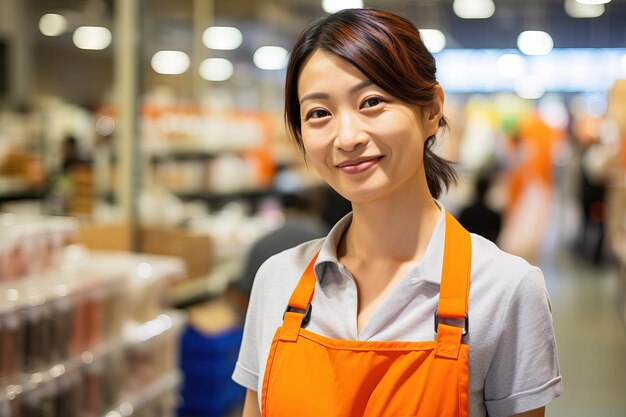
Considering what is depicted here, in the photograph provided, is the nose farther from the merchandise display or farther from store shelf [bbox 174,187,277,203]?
store shelf [bbox 174,187,277,203]

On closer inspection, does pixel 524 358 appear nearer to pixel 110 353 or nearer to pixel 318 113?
pixel 318 113

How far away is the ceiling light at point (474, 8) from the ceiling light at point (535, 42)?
222 mm

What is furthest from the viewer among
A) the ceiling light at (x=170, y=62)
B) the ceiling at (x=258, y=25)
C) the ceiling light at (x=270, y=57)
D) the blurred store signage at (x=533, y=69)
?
the ceiling light at (x=270, y=57)

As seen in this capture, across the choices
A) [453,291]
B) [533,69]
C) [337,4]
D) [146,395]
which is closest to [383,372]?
[453,291]

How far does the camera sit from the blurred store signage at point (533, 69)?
13.4ft

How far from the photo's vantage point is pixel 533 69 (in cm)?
486

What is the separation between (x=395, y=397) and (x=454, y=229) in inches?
12.8

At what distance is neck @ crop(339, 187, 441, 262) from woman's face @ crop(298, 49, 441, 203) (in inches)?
1.7

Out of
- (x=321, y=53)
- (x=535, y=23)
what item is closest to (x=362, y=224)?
(x=321, y=53)

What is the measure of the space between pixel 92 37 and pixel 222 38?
102 centimetres

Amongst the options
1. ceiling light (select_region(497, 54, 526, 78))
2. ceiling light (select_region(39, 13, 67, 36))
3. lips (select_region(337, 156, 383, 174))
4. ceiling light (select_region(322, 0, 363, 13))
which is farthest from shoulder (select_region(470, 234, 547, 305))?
ceiling light (select_region(39, 13, 67, 36))

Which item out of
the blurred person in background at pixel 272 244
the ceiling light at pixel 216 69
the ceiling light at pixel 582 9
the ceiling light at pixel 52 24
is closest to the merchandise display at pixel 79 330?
the blurred person in background at pixel 272 244

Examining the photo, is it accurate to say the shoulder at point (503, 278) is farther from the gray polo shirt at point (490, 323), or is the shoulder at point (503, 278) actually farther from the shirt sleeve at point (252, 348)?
the shirt sleeve at point (252, 348)

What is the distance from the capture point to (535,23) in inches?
177
